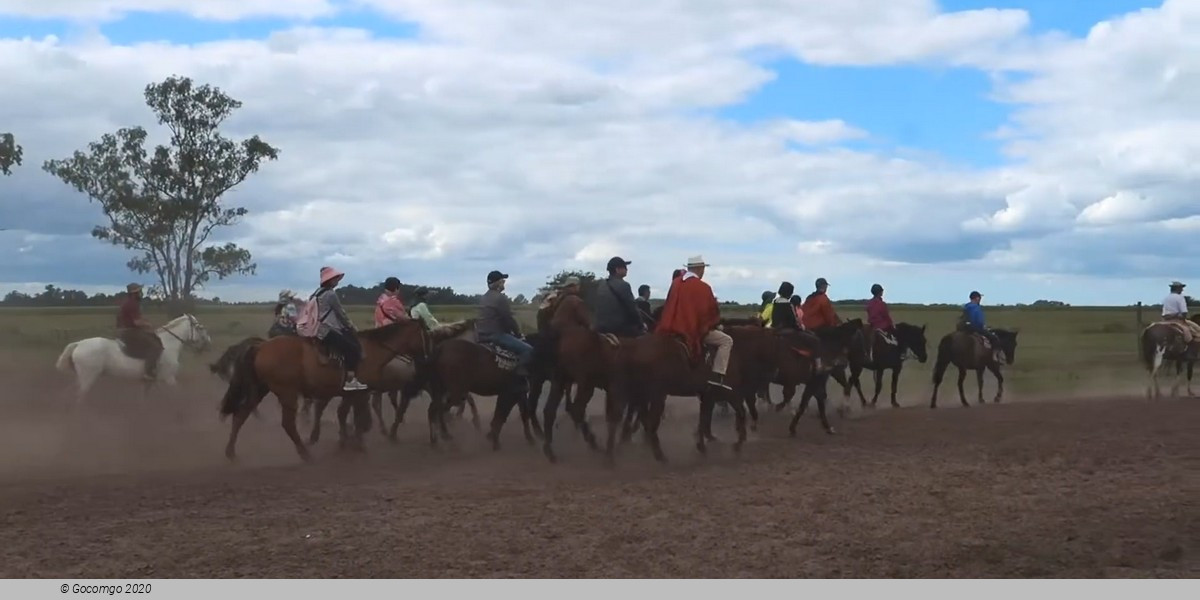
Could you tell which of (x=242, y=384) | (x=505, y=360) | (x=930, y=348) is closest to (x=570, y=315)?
(x=505, y=360)

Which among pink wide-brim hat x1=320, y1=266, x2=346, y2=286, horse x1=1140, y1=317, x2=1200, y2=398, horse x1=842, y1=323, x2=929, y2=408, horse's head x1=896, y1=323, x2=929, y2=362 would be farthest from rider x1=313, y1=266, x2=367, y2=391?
horse x1=1140, y1=317, x2=1200, y2=398

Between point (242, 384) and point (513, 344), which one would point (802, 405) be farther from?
point (242, 384)

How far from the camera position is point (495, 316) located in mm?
15578

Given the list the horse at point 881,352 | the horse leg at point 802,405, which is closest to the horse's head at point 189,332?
the horse leg at point 802,405

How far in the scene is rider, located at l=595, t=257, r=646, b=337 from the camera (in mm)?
14672

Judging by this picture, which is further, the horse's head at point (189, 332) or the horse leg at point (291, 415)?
the horse's head at point (189, 332)

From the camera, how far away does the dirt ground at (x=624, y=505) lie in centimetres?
874

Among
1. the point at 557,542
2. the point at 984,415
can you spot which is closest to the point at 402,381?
the point at 557,542

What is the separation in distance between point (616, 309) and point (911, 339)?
938 cm

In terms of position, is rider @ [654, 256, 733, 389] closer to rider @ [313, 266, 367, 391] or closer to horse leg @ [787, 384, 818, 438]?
horse leg @ [787, 384, 818, 438]

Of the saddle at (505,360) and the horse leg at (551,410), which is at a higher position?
the saddle at (505,360)

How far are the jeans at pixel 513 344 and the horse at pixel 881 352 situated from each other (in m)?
7.12

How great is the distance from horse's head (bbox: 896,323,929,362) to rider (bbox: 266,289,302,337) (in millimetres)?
10762

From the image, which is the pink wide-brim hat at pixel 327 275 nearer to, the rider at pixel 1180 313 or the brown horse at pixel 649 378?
the brown horse at pixel 649 378
